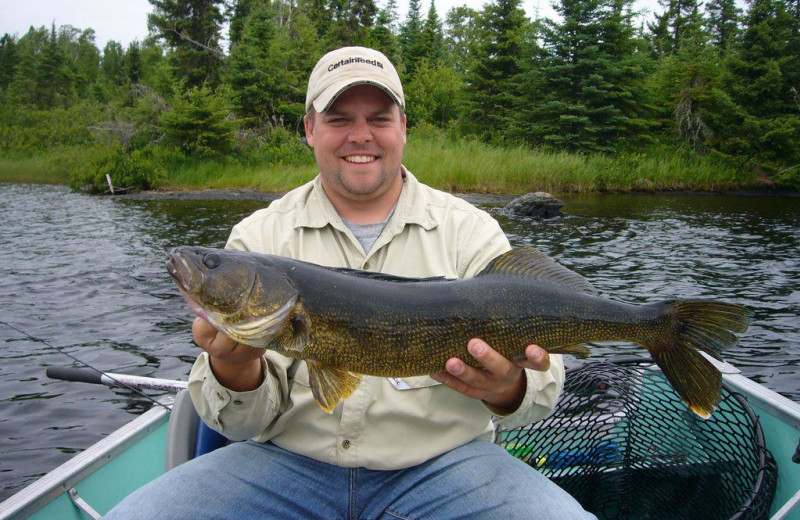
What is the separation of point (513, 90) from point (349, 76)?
40154 mm

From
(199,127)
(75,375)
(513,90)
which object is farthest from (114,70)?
(75,375)

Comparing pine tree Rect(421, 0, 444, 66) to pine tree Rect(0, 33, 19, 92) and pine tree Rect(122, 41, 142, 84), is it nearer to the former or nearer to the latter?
pine tree Rect(122, 41, 142, 84)

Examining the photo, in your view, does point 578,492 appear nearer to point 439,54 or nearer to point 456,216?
point 456,216

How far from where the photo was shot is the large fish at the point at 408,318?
247 centimetres

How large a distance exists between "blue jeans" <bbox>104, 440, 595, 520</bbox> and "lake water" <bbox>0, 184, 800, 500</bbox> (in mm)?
3523

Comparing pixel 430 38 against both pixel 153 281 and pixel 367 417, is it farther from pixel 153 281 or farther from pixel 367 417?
pixel 367 417

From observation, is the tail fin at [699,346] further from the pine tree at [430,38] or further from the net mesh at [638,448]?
the pine tree at [430,38]

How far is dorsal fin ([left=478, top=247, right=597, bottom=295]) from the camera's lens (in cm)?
267

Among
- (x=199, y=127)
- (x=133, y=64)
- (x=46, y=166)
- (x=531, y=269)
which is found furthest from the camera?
(x=133, y=64)

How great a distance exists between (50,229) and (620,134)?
30.9 m

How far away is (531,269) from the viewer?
2.69 metres

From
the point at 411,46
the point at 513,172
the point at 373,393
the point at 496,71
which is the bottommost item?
the point at 373,393

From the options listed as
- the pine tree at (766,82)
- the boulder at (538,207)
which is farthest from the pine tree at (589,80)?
the boulder at (538,207)

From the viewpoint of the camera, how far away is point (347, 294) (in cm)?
250
